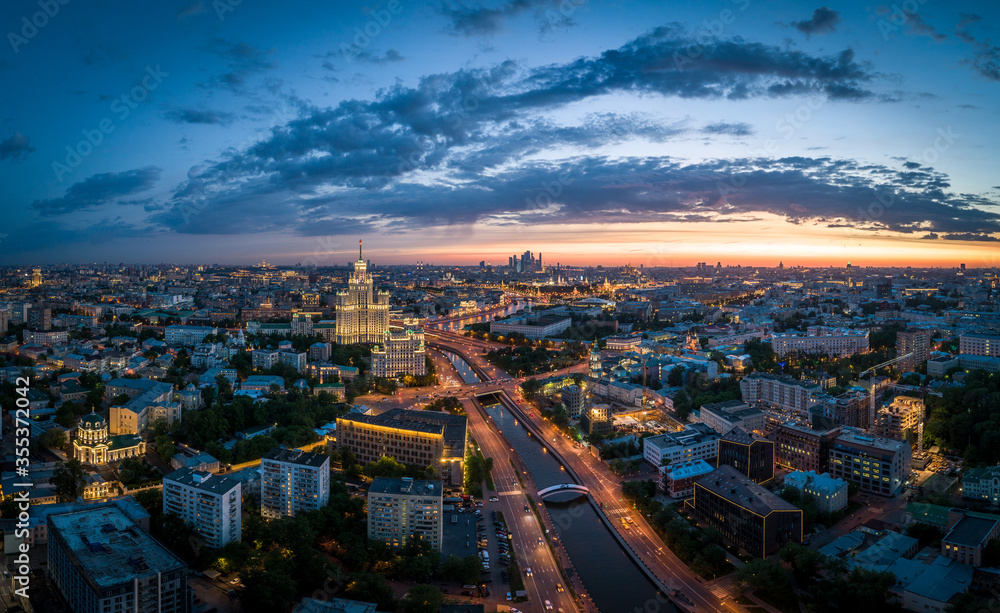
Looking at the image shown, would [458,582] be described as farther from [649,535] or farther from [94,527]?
[94,527]

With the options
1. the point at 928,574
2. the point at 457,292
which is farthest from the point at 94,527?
the point at 457,292

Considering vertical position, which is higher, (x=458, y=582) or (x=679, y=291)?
(x=679, y=291)

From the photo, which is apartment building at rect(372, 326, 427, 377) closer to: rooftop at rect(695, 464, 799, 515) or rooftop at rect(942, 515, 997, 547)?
rooftop at rect(695, 464, 799, 515)

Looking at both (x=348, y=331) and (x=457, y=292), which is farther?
(x=457, y=292)

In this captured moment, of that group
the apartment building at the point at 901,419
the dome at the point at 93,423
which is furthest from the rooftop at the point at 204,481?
the apartment building at the point at 901,419

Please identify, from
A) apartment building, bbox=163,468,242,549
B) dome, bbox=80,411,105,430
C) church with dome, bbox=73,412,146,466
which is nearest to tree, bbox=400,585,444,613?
apartment building, bbox=163,468,242,549

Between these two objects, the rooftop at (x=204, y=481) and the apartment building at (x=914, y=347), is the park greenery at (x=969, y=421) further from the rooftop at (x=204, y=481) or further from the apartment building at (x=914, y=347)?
the rooftop at (x=204, y=481)

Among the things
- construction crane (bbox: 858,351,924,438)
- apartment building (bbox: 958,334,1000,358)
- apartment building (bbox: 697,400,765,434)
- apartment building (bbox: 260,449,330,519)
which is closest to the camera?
apartment building (bbox: 260,449,330,519)
